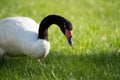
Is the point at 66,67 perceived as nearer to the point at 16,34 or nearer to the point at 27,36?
the point at 27,36

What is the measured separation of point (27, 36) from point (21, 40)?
111 mm

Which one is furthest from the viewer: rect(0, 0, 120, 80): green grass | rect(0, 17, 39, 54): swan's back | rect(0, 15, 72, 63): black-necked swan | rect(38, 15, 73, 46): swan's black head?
rect(0, 17, 39, 54): swan's back

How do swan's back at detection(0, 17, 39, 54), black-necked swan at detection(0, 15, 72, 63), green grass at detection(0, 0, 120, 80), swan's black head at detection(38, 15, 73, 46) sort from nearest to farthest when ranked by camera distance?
swan's black head at detection(38, 15, 73, 46), green grass at detection(0, 0, 120, 80), black-necked swan at detection(0, 15, 72, 63), swan's back at detection(0, 17, 39, 54)

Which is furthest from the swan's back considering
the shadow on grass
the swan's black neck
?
the shadow on grass

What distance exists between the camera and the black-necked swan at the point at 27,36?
5801mm

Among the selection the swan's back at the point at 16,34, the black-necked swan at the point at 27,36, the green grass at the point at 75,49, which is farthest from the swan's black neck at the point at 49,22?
the green grass at the point at 75,49

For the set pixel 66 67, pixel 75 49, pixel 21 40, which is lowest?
pixel 75 49

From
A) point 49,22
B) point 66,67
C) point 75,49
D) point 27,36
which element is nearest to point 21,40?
point 27,36

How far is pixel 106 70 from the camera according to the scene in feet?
19.0

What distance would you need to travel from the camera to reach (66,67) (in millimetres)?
5965

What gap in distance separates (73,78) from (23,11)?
5444 millimetres

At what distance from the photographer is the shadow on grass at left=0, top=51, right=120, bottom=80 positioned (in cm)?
560

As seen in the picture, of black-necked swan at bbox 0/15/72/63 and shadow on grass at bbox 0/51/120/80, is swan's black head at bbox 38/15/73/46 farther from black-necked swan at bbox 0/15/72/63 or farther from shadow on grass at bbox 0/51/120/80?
shadow on grass at bbox 0/51/120/80

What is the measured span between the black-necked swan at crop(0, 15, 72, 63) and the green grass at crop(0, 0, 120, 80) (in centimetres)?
26
